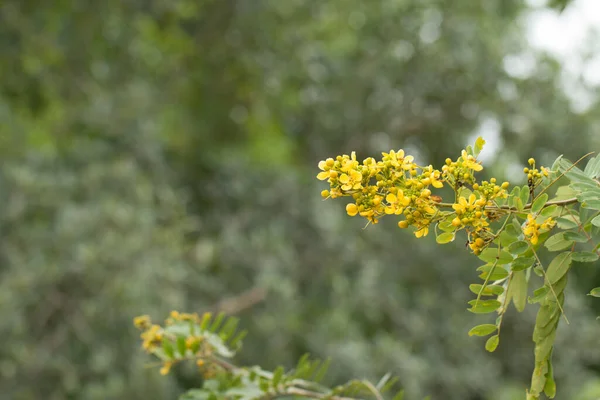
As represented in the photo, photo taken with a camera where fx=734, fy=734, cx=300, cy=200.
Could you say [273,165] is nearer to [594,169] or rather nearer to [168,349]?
[168,349]

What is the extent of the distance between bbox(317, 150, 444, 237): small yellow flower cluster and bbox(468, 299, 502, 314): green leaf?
11 centimetres

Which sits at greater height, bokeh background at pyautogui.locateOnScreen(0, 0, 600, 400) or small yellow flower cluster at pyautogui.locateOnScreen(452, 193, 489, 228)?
bokeh background at pyautogui.locateOnScreen(0, 0, 600, 400)

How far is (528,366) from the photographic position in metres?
4.87

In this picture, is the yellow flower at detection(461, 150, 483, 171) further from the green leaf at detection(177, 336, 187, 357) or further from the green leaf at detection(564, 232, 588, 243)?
the green leaf at detection(177, 336, 187, 357)

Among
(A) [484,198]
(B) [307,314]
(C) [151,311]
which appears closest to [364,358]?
(B) [307,314]

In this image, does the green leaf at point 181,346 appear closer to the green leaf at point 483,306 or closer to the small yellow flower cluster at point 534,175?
the green leaf at point 483,306

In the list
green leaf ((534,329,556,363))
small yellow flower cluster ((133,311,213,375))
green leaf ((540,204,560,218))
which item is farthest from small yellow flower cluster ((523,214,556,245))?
small yellow flower cluster ((133,311,213,375))

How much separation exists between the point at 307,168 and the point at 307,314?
1.12 m

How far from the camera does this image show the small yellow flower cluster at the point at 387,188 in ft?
2.27

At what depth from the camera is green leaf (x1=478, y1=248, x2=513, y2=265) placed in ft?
2.47

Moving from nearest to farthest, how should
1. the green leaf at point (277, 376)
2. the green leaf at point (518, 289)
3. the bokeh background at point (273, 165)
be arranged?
the green leaf at point (518, 289)
the green leaf at point (277, 376)
the bokeh background at point (273, 165)

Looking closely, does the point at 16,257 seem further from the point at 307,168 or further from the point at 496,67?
the point at 496,67

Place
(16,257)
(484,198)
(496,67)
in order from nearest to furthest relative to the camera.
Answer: (484,198)
(16,257)
(496,67)

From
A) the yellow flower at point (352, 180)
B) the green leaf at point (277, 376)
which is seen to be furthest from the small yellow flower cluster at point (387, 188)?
the green leaf at point (277, 376)
